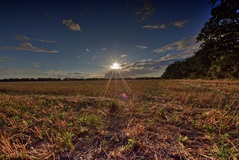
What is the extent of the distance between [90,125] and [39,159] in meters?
1.48

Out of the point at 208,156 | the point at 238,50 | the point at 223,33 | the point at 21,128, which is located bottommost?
the point at 208,156

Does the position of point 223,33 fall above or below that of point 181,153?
above

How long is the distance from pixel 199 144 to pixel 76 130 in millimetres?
2975

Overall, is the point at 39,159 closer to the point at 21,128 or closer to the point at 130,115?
the point at 21,128

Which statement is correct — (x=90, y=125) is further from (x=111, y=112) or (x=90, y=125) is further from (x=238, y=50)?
(x=238, y=50)

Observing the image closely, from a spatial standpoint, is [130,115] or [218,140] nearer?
[218,140]

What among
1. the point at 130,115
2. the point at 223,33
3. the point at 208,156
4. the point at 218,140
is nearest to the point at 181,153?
the point at 208,156

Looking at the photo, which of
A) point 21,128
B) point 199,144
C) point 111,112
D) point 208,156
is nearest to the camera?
point 208,156

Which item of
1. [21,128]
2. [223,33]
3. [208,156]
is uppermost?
[223,33]

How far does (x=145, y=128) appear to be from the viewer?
3422mm

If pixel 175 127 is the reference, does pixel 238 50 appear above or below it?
above

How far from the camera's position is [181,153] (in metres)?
2.42

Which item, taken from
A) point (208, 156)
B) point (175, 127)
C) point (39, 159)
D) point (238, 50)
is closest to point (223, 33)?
point (238, 50)

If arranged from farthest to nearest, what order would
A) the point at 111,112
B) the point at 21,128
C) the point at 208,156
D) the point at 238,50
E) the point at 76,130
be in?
the point at 238,50, the point at 111,112, the point at 21,128, the point at 76,130, the point at 208,156
